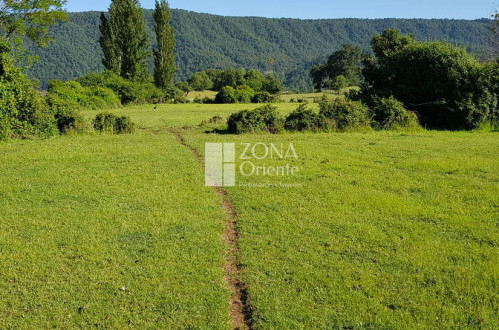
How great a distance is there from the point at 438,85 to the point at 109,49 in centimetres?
4180

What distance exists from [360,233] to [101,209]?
14.7ft

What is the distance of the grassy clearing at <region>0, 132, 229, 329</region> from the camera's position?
4.11 m

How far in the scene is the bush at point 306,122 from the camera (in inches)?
680

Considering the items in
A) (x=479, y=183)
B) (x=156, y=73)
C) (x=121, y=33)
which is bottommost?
(x=479, y=183)

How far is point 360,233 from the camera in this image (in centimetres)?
596

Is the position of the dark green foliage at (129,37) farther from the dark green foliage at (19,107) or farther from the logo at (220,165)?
the logo at (220,165)

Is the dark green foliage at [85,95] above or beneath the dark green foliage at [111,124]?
above

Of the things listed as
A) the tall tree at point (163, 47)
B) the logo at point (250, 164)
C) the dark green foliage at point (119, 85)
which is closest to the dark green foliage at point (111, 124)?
the logo at point (250, 164)

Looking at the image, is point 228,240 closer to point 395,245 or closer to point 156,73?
point 395,245

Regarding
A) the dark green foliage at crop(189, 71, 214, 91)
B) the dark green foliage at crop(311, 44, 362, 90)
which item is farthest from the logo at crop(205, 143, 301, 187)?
the dark green foliage at crop(311, 44, 362, 90)

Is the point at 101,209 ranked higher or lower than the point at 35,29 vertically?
lower

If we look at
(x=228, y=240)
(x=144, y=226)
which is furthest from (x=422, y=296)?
(x=144, y=226)

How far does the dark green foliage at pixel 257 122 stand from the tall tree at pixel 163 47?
39210 mm

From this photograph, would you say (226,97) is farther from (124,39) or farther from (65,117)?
(65,117)
